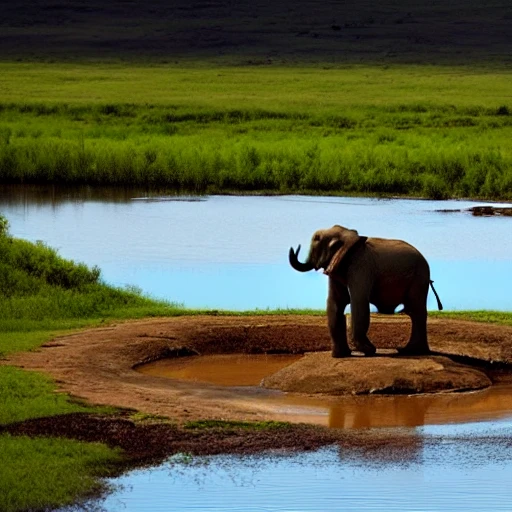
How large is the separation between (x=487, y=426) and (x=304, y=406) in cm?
159

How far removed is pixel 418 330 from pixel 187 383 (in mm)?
2281

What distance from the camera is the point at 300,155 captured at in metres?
34.7

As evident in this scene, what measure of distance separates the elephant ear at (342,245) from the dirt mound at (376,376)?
86 cm

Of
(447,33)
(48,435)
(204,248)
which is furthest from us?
(447,33)

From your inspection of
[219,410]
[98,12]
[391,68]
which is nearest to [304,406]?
[219,410]

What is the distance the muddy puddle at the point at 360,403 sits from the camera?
11.7m

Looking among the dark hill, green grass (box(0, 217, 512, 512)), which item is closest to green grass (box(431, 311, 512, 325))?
green grass (box(0, 217, 512, 512))

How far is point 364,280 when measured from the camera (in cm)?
1338

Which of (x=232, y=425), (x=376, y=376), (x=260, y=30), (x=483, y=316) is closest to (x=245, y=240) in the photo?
(x=483, y=316)

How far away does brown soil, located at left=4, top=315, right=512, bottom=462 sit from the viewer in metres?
10.6

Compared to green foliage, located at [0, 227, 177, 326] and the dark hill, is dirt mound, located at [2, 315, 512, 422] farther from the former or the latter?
the dark hill

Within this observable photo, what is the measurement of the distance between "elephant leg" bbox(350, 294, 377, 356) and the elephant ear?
1.10 feet

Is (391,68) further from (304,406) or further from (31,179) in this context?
(304,406)

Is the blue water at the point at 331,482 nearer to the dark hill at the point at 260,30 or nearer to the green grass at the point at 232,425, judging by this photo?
the green grass at the point at 232,425
